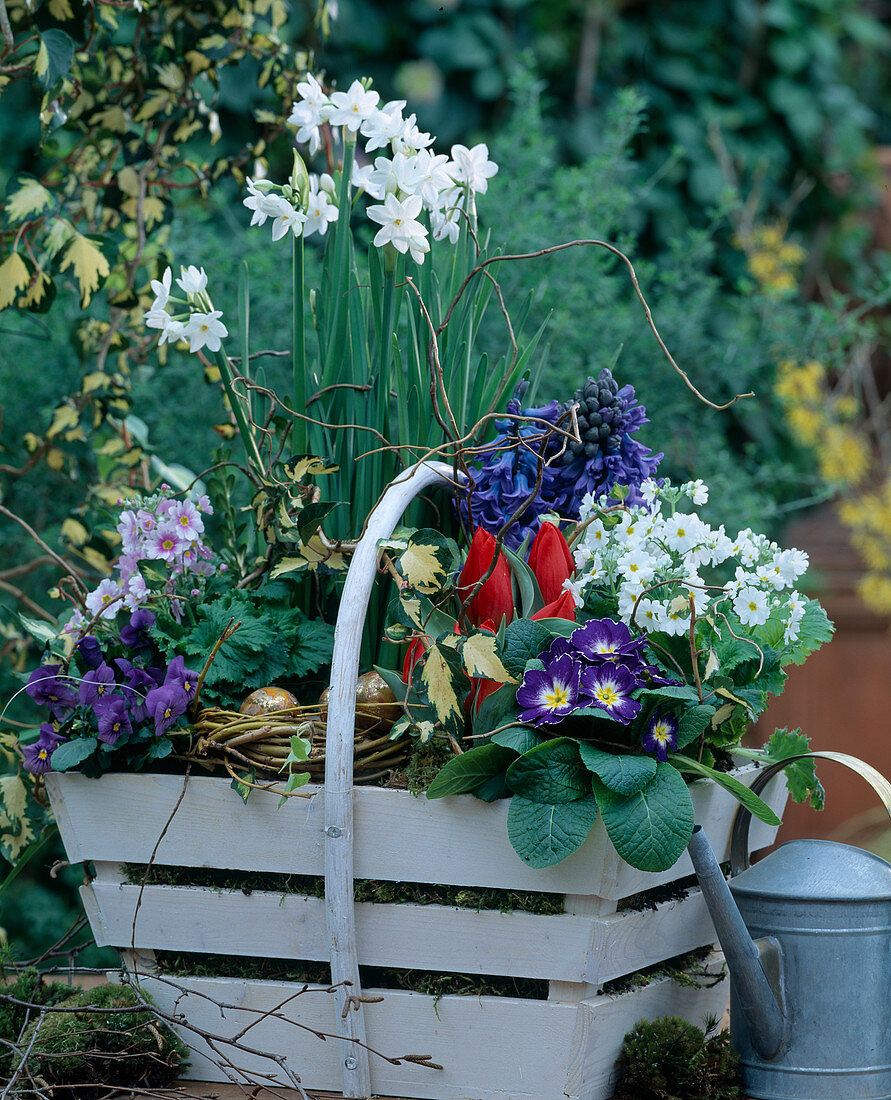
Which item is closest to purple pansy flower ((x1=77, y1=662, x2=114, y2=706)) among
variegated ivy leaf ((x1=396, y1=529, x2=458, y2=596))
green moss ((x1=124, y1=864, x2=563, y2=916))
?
green moss ((x1=124, y1=864, x2=563, y2=916))

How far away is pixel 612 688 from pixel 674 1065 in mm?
296

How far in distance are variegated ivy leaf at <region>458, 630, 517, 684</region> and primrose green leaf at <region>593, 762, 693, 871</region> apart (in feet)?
0.34

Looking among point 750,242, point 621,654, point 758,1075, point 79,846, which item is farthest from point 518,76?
point 758,1075

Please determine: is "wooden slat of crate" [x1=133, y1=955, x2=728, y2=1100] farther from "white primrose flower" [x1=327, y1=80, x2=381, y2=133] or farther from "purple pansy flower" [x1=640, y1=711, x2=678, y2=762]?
"white primrose flower" [x1=327, y1=80, x2=381, y2=133]

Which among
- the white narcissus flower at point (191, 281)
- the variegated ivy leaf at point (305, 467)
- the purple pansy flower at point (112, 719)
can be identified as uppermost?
the white narcissus flower at point (191, 281)

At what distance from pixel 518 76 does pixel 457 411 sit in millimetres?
952

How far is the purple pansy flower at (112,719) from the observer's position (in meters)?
0.82

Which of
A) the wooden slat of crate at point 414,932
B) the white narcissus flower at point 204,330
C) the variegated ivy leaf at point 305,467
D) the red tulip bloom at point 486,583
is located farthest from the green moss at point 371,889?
the white narcissus flower at point 204,330

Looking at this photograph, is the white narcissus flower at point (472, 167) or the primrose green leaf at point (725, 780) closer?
the primrose green leaf at point (725, 780)

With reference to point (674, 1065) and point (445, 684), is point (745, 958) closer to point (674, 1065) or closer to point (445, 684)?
point (674, 1065)

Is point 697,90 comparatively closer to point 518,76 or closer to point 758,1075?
point 518,76

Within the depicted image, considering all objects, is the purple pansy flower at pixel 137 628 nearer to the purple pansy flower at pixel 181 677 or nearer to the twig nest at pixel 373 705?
the purple pansy flower at pixel 181 677

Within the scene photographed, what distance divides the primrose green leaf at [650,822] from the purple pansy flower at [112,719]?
1.23ft

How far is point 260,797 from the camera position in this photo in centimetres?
80
